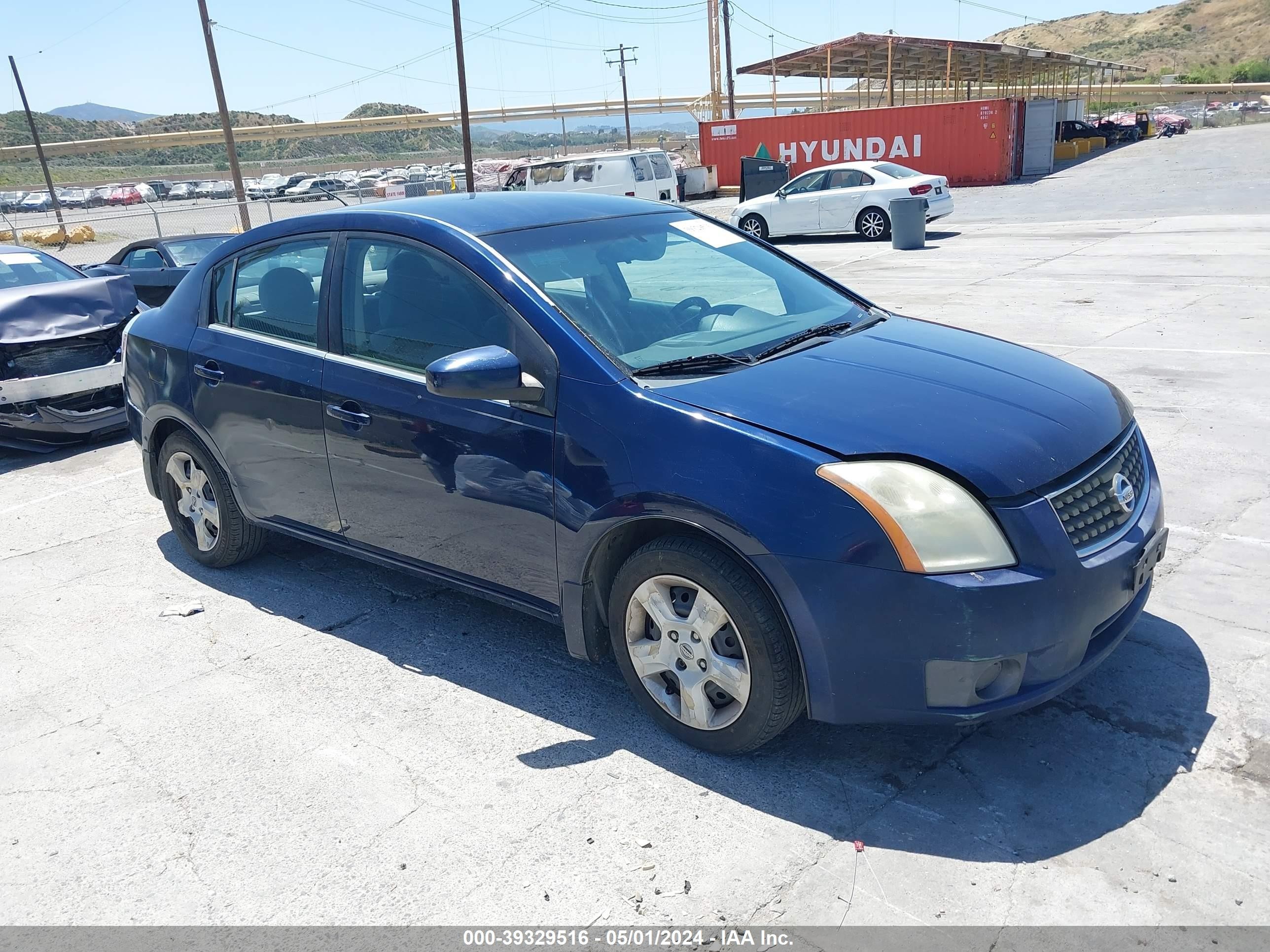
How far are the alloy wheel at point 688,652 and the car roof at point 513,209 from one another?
1.59m

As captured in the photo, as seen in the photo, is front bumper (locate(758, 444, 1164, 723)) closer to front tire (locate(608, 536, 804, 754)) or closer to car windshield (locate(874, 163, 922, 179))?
front tire (locate(608, 536, 804, 754))

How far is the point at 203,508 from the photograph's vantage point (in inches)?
206

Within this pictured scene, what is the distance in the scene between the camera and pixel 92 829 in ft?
10.7

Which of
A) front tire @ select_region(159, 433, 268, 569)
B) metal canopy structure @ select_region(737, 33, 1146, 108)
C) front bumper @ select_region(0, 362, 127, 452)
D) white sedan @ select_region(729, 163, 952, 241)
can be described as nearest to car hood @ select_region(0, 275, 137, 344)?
front bumper @ select_region(0, 362, 127, 452)

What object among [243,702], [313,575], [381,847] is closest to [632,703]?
[381,847]

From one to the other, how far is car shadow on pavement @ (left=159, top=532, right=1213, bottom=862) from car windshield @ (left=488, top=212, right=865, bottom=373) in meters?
1.30

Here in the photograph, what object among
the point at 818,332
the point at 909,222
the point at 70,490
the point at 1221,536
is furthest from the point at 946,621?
the point at 909,222

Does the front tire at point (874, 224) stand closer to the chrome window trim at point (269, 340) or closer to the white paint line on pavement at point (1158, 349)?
the white paint line on pavement at point (1158, 349)

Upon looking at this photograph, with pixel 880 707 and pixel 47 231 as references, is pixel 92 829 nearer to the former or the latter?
pixel 880 707

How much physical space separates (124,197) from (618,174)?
181ft

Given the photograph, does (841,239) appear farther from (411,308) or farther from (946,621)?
(946,621)

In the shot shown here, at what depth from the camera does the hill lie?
116 m

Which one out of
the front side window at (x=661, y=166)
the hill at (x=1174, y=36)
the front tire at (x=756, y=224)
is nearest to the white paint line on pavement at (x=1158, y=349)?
the front tire at (x=756, y=224)

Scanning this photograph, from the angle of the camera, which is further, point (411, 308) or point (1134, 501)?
Result: point (411, 308)
